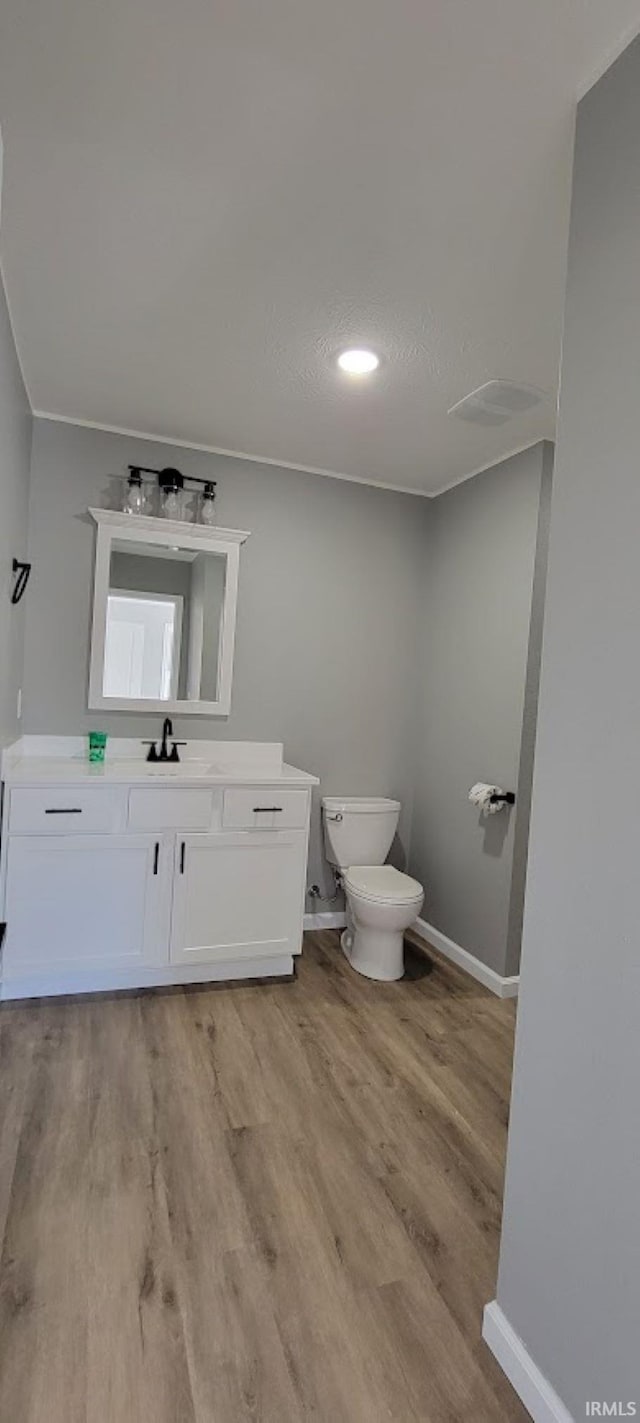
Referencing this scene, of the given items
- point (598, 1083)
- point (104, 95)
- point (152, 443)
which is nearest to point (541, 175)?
point (104, 95)

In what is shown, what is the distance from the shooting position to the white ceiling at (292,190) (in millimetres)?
1073

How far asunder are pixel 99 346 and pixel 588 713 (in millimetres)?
2000

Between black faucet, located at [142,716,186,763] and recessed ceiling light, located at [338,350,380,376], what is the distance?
1.65m

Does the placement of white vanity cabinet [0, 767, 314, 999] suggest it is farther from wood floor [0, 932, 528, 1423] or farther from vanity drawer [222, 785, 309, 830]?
wood floor [0, 932, 528, 1423]

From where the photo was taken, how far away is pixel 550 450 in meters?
2.59

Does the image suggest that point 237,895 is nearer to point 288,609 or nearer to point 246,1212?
point 246,1212

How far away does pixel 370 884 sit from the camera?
2.78m

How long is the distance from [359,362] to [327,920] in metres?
2.54

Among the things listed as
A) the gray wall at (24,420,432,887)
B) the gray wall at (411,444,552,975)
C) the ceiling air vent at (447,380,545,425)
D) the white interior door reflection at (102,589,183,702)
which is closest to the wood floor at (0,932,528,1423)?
the gray wall at (411,444,552,975)

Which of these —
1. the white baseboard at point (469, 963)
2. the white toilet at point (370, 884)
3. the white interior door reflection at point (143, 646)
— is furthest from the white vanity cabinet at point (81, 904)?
the white baseboard at point (469, 963)

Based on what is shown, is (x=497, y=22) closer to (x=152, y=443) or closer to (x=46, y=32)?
(x=46, y=32)

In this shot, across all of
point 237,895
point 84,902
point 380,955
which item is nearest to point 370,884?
point 380,955

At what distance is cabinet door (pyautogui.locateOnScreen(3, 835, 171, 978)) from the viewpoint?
2.29m

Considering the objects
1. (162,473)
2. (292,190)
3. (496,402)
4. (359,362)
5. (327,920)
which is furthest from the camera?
(327,920)
